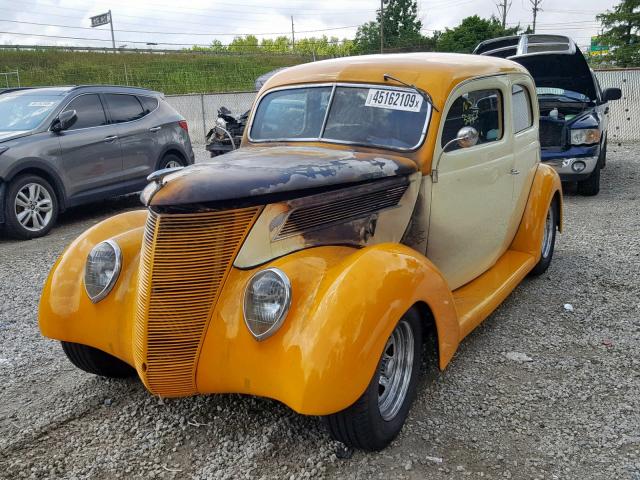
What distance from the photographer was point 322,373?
235 cm

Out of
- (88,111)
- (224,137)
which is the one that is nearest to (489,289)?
(224,137)

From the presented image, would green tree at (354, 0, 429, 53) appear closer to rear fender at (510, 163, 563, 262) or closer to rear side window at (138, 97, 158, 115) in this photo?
rear side window at (138, 97, 158, 115)

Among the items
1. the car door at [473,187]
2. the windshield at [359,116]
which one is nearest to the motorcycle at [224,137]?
the windshield at [359,116]

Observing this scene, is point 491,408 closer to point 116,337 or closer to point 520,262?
point 520,262

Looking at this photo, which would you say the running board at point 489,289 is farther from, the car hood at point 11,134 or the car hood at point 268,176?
the car hood at point 11,134

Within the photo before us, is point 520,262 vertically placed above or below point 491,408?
above

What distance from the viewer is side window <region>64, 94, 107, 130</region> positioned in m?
7.71

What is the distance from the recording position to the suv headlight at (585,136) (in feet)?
27.0

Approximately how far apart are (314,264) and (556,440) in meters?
1.49

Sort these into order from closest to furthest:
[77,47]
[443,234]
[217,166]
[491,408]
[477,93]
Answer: [217,166] < [491,408] < [443,234] < [477,93] < [77,47]

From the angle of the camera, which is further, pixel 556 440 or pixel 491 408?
pixel 491 408

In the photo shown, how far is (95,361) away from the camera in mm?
3375

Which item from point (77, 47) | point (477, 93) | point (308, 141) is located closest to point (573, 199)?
point (477, 93)

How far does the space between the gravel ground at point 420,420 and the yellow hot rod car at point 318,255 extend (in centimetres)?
22
